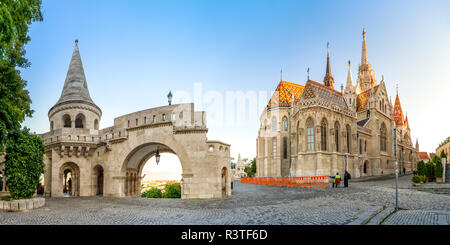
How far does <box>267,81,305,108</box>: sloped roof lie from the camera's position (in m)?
45.3

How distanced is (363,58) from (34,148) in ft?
213

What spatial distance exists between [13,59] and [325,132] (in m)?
32.6

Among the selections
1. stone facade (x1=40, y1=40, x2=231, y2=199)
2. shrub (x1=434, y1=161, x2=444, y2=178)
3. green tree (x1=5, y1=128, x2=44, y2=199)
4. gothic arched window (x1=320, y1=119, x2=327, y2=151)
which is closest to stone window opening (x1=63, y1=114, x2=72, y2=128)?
stone facade (x1=40, y1=40, x2=231, y2=199)

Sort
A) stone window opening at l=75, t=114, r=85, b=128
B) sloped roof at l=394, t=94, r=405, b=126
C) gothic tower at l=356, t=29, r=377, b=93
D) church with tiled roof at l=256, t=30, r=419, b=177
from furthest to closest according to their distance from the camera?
sloped roof at l=394, t=94, r=405, b=126 < gothic tower at l=356, t=29, r=377, b=93 < church with tiled roof at l=256, t=30, r=419, b=177 < stone window opening at l=75, t=114, r=85, b=128

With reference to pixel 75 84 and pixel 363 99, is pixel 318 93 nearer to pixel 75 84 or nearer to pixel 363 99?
pixel 363 99

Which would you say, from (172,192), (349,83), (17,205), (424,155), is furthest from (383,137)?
(424,155)

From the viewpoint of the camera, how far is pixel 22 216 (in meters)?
11.0

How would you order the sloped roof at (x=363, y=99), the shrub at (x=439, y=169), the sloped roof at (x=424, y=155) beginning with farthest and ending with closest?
the sloped roof at (x=424, y=155) < the sloped roof at (x=363, y=99) < the shrub at (x=439, y=169)

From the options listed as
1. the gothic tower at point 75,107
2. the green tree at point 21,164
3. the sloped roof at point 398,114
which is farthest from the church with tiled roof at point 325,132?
the green tree at point 21,164

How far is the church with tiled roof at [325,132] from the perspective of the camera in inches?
1419

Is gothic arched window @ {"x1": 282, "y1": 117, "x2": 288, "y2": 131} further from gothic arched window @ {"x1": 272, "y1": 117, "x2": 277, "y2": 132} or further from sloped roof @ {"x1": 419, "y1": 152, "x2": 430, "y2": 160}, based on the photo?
sloped roof @ {"x1": 419, "y1": 152, "x2": 430, "y2": 160}

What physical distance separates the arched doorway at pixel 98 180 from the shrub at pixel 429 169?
88.4 ft

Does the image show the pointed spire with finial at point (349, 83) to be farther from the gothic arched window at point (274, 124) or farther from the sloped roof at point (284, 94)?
the gothic arched window at point (274, 124)
